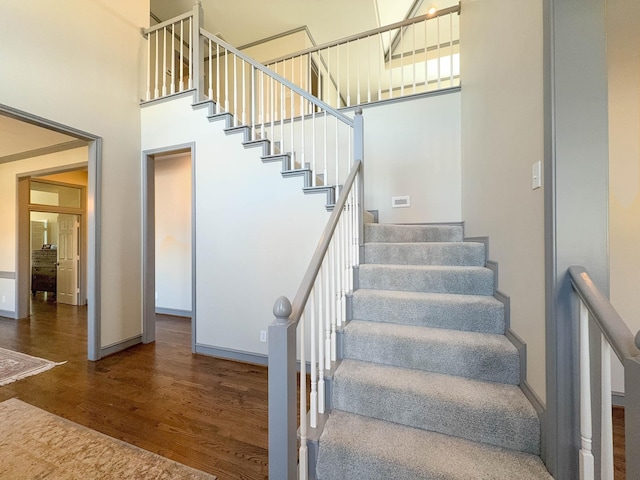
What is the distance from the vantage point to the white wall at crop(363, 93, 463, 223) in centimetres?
319

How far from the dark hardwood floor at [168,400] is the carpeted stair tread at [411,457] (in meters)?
0.47

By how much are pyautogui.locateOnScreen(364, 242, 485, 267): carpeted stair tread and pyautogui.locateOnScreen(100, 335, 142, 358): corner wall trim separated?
9.44 feet

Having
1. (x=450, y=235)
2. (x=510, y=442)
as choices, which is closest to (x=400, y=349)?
(x=510, y=442)

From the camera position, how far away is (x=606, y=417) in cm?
90

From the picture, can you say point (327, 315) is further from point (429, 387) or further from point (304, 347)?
point (429, 387)

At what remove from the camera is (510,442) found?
1269 mm

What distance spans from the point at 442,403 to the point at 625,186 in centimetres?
207

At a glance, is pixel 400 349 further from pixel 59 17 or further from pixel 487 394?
pixel 59 17

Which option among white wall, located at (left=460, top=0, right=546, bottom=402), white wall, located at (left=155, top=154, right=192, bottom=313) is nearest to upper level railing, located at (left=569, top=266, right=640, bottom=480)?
white wall, located at (left=460, top=0, right=546, bottom=402)

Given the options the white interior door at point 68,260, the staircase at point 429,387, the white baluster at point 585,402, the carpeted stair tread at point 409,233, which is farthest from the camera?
the white interior door at point 68,260

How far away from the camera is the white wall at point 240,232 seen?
271cm

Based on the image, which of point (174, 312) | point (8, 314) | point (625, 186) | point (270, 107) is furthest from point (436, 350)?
point (8, 314)

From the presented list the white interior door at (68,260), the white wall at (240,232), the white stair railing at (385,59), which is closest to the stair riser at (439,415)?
the white wall at (240,232)

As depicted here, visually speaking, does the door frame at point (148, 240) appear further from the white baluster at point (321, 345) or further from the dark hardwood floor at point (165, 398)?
the white baluster at point (321, 345)
